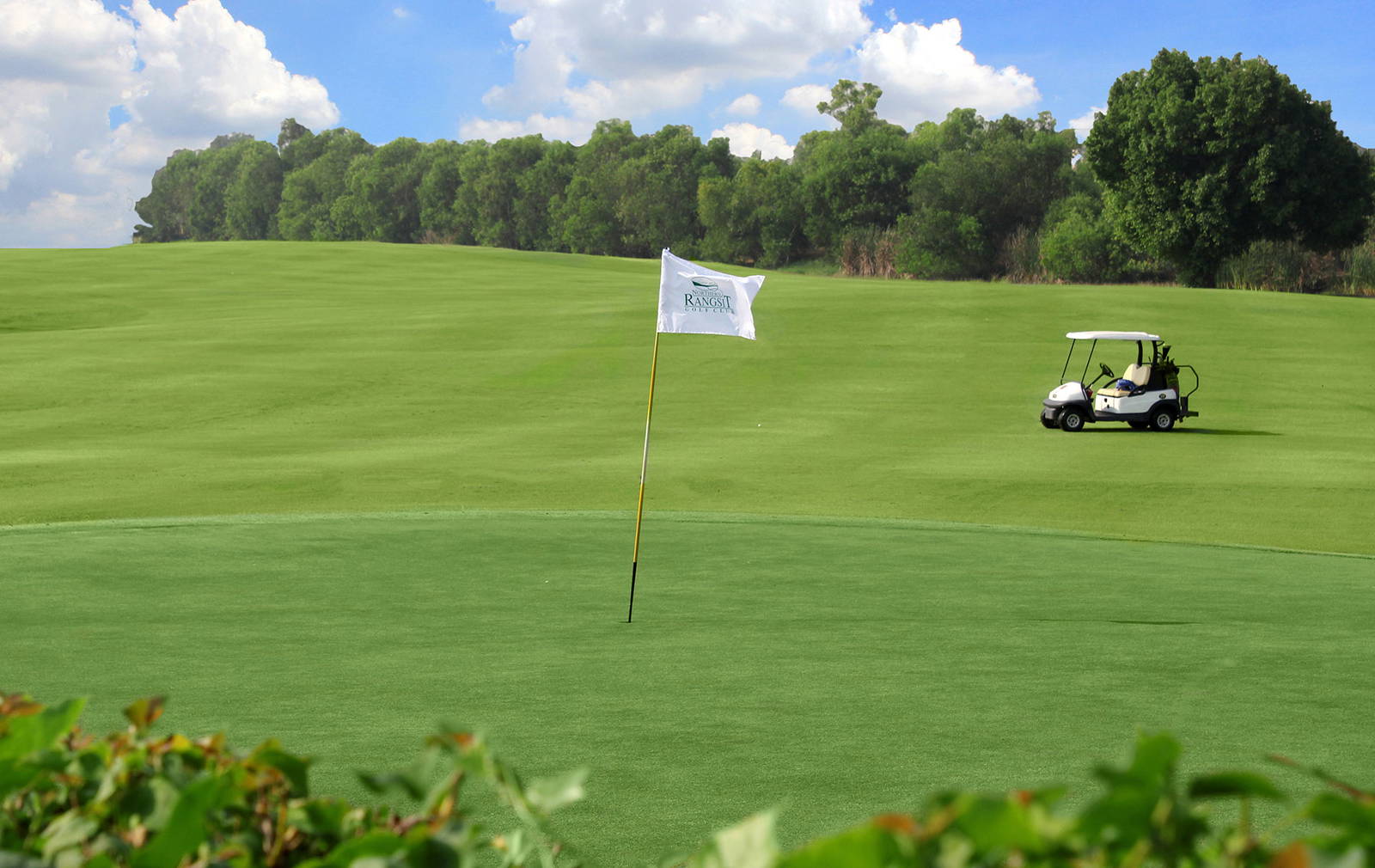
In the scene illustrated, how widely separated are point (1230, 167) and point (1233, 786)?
58510 mm

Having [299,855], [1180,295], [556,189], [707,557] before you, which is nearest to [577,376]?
[707,557]

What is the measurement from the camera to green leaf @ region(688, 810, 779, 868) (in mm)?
959

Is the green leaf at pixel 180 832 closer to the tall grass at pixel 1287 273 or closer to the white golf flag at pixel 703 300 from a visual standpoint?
the white golf flag at pixel 703 300

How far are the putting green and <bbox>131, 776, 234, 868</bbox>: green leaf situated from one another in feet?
7.16

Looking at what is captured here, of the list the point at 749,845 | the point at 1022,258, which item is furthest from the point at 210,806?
the point at 1022,258

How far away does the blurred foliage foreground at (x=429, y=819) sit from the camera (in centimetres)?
88

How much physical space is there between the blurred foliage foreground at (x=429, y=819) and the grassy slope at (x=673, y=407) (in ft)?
40.1

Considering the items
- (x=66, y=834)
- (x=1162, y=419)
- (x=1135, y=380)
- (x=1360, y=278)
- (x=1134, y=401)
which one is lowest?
(x=1162, y=419)

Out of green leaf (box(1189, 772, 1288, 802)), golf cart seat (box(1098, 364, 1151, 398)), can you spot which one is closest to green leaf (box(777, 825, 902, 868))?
green leaf (box(1189, 772, 1288, 802))

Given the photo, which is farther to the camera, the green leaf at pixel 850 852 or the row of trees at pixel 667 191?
the row of trees at pixel 667 191

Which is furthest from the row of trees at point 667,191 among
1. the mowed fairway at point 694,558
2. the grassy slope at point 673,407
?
the mowed fairway at point 694,558

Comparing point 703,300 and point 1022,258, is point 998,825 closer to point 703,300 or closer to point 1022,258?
Answer: point 703,300

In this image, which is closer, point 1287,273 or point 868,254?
point 1287,273

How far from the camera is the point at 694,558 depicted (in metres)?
9.06
